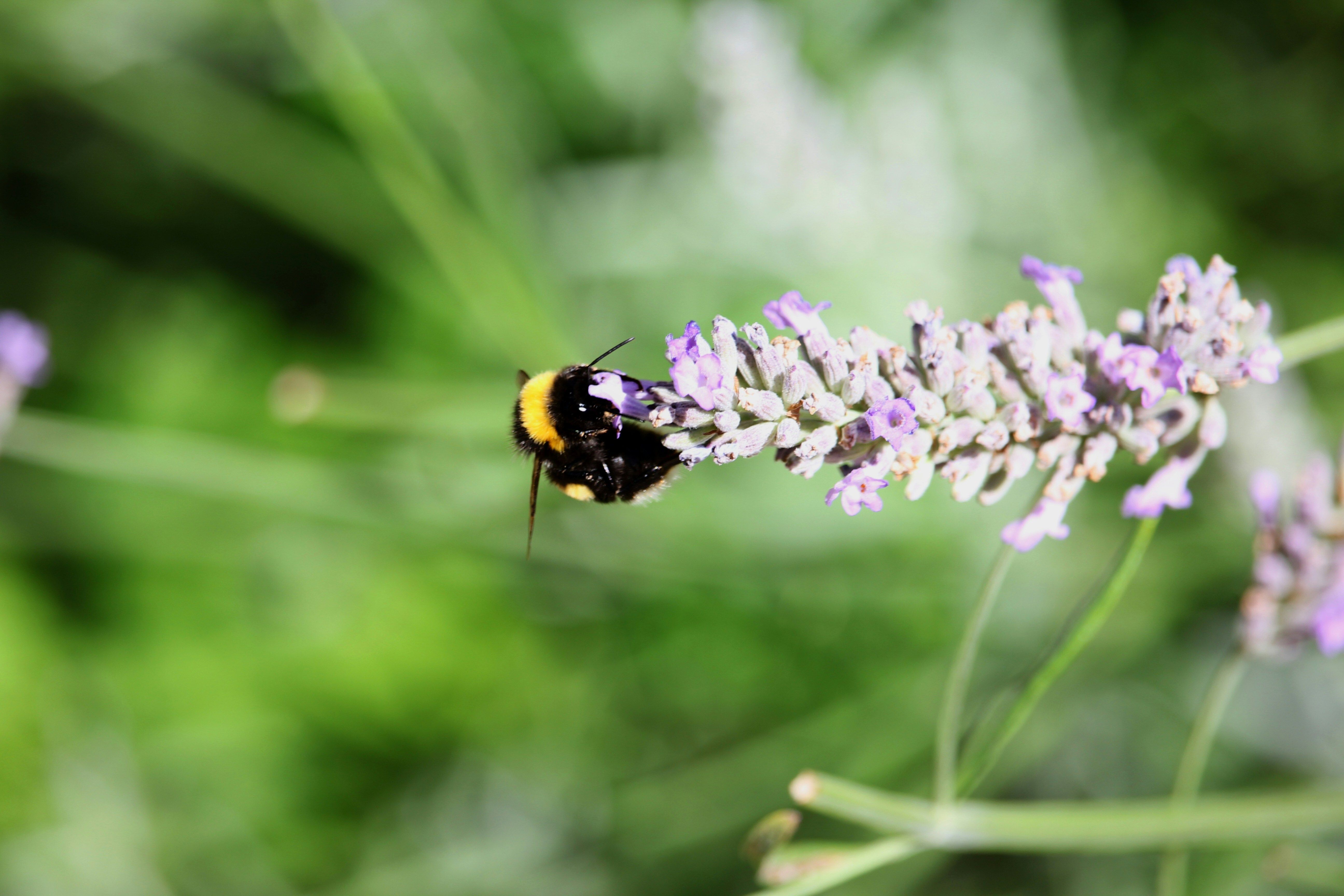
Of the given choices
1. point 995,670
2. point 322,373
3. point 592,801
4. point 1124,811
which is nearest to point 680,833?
point 592,801

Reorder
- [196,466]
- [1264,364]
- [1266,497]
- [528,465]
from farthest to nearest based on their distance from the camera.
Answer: [528,465]
[196,466]
[1266,497]
[1264,364]

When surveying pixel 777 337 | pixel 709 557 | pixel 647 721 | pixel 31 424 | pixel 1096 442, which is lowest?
pixel 1096 442

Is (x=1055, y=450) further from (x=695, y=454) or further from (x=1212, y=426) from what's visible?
(x=695, y=454)

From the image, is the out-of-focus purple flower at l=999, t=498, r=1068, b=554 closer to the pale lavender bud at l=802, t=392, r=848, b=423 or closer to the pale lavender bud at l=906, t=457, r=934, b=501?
the pale lavender bud at l=906, t=457, r=934, b=501

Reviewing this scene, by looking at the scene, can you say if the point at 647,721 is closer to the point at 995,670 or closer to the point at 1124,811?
the point at 995,670

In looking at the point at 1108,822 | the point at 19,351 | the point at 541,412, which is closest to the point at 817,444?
the point at 541,412

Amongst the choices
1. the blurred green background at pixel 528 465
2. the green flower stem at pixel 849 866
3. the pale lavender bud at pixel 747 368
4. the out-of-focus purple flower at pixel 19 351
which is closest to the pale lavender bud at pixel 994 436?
the pale lavender bud at pixel 747 368
